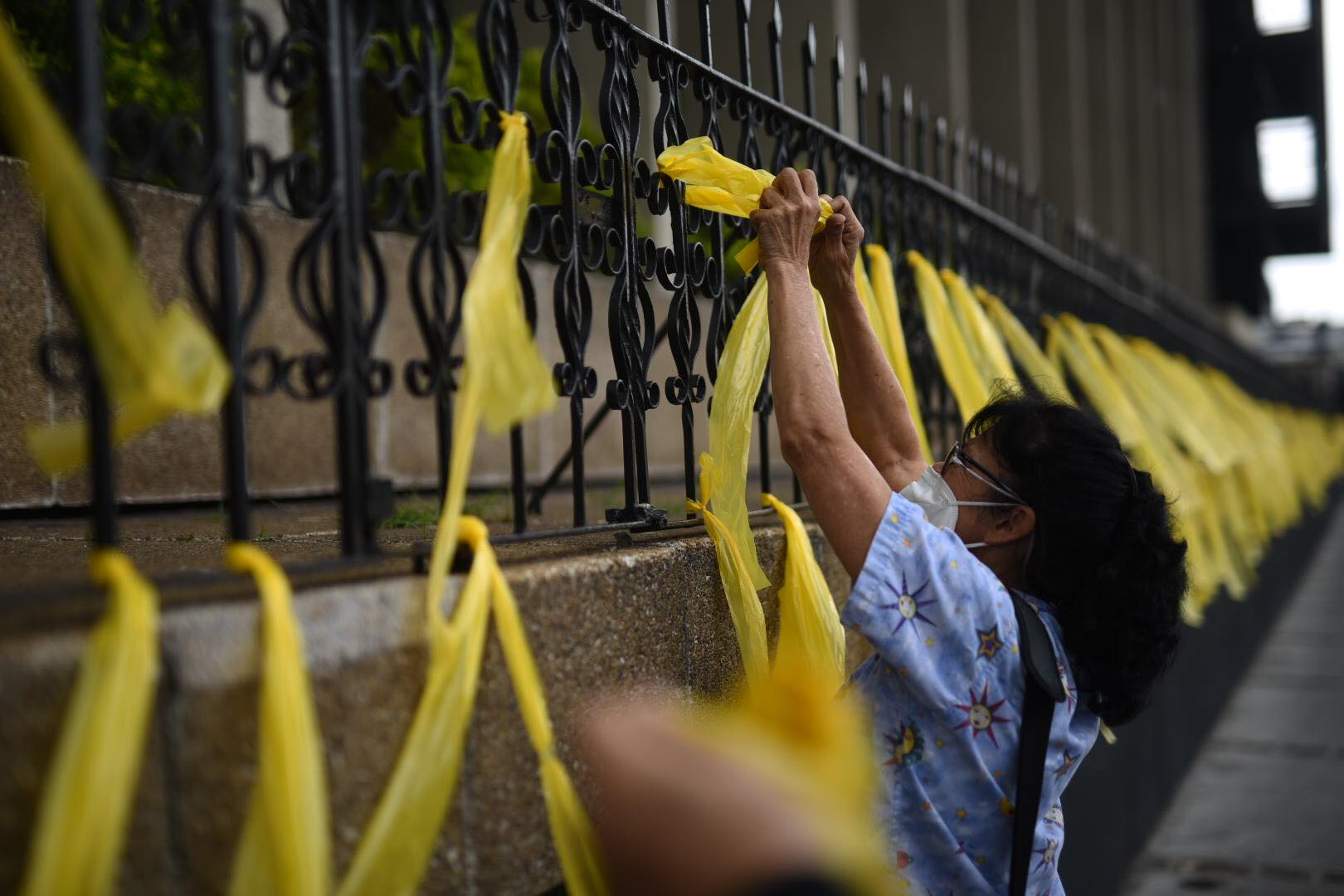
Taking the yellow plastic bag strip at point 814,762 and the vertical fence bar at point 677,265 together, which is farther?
the vertical fence bar at point 677,265

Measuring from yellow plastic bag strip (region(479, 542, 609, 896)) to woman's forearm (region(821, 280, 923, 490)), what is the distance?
1.25 m

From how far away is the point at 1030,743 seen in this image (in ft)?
7.25

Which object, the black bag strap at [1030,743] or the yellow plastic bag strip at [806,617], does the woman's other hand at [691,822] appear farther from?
the yellow plastic bag strip at [806,617]

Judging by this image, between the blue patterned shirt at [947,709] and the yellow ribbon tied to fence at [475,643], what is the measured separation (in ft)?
2.03

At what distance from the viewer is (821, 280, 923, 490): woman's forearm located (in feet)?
9.32

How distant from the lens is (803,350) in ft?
7.52

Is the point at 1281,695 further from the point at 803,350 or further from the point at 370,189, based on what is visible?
the point at 370,189

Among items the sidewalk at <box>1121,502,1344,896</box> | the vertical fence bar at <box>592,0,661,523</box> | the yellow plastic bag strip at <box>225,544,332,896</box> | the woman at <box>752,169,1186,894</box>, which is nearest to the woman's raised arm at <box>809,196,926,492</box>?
the woman at <box>752,169,1186,894</box>

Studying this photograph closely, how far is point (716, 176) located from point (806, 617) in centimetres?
94

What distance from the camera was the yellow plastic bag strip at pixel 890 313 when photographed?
352 centimetres

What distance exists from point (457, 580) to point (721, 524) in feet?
2.85

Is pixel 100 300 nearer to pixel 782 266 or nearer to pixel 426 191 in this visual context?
pixel 426 191

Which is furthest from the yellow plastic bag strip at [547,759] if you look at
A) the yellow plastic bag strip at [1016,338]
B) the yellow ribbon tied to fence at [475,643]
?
the yellow plastic bag strip at [1016,338]

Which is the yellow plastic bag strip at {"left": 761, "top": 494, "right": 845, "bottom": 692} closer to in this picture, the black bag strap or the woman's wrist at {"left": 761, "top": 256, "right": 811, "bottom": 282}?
the black bag strap
